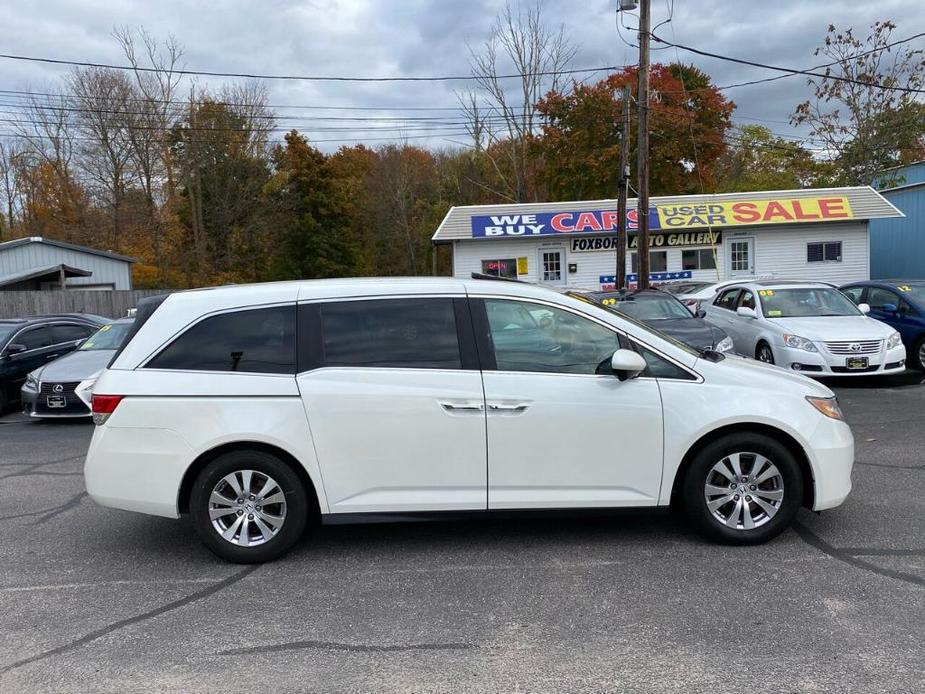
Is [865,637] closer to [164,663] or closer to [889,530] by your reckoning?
[889,530]

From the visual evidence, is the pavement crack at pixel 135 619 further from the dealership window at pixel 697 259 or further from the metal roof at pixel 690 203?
the dealership window at pixel 697 259

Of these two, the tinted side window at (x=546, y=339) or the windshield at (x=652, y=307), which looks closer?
the tinted side window at (x=546, y=339)

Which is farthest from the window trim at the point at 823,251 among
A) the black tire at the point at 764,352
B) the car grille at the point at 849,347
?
the car grille at the point at 849,347

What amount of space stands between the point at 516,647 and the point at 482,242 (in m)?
23.2

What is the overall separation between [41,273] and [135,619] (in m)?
25.8

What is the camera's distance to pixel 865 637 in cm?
350

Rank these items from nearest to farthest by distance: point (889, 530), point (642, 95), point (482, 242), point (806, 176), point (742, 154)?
1. point (889, 530)
2. point (642, 95)
3. point (482, 242)
4. point (806, 176)
5. point (742, 154)

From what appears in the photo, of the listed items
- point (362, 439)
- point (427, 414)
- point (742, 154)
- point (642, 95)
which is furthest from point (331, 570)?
point (742, 154)

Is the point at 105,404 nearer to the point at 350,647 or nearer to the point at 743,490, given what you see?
the point at 350,647

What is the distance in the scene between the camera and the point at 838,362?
10.8m

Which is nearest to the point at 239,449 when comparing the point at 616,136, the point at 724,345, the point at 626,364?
the point at 626,364

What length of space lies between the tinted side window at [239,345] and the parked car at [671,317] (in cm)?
694

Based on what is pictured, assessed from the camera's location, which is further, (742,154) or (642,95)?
(742,154)

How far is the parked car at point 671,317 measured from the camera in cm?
1089
